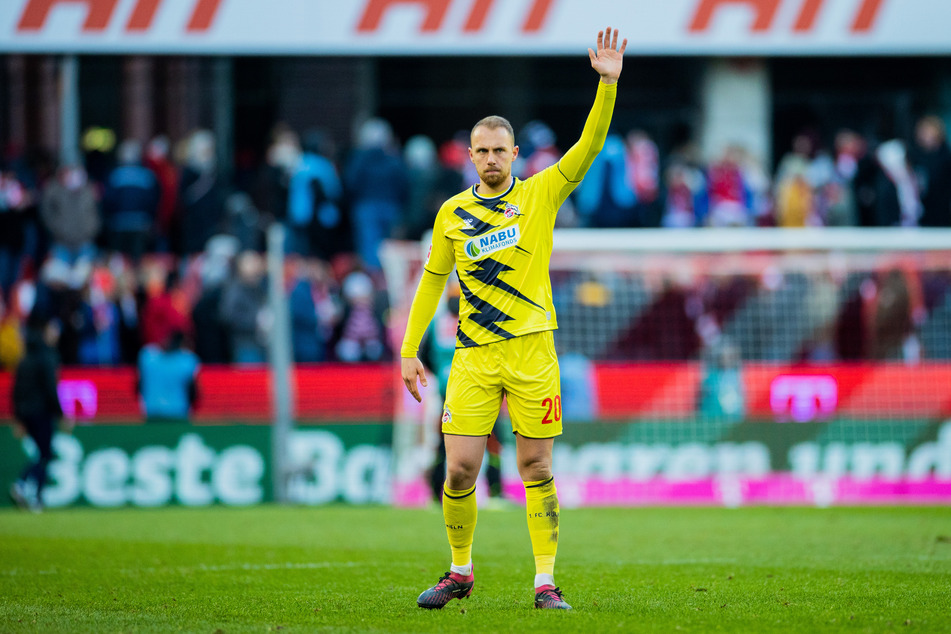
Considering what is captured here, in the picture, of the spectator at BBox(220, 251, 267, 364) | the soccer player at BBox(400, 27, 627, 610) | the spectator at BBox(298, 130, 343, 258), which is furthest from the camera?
the spectator at BBox(298, 130, 343, 258)

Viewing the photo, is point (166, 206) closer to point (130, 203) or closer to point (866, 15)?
point (130, 203)

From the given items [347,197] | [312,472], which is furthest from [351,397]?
[347,197]

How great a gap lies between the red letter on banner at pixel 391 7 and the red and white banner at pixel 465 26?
16 millimetres

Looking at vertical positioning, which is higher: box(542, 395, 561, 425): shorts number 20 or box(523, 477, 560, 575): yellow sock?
box(542, 395, 561, 425): shorts number 20

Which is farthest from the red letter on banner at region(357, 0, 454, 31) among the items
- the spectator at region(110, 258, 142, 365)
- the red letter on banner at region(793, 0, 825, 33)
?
the spectator at region(110, 258, 142, 365)

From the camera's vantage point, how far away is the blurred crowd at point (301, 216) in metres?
17.5

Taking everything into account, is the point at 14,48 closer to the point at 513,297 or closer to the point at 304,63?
the point at 304,63

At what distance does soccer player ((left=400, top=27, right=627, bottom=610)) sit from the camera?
21.7 feet

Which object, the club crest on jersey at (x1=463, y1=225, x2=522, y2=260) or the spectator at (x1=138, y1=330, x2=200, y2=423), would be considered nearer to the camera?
the club crest on jersey at (x1=463, y1=225, x2=522, y2=260)

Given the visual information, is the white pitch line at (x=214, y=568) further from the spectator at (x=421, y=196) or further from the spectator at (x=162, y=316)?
the spectator at (x=421, y=196)

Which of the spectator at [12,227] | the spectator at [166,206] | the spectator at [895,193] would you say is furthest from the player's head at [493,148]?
the spectator at [12,227]

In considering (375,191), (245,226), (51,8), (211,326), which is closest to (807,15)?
(375,191)

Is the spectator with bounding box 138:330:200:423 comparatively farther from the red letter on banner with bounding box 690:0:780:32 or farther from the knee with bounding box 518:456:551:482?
the knee with bounding box 518:456:551:482

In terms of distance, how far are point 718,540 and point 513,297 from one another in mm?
4399
